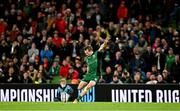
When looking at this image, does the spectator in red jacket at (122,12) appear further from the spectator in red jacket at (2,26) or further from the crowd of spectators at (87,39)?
the spectator in red jacket at (2,26)

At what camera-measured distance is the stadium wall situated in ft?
59.4

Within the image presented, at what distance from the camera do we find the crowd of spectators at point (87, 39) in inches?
798

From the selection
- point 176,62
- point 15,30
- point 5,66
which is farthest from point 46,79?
point 176,62

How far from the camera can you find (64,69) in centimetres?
2084

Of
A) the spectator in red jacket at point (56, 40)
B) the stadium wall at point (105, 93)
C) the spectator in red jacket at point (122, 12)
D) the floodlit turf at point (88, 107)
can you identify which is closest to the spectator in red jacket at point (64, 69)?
the spectator in red jacket at point (56, 40)

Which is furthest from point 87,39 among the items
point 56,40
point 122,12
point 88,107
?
point 88,107

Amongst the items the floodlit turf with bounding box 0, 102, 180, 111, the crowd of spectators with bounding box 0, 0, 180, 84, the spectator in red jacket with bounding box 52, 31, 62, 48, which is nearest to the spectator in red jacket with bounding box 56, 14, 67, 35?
the crowd of spectators with bounding box 0, 0, 180, 84

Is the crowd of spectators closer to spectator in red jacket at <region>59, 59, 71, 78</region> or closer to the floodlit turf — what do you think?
spectator in red jacket at <region>59, 59, 71, 78</region>

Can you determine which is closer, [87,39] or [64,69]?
[64,69]

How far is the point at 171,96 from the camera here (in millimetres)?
18094

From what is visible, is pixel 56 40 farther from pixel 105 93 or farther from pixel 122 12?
pixel 105 93

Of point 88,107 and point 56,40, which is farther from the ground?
point 56,40

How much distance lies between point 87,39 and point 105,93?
364 cm

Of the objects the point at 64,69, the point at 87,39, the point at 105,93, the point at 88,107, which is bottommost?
the point at 88,107
